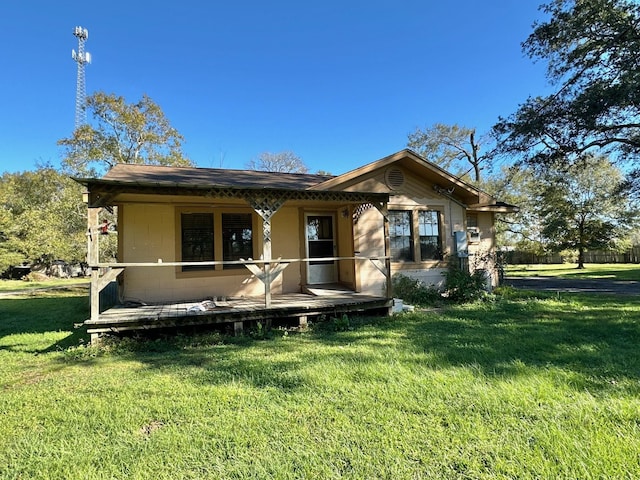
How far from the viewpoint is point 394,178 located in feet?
32.2

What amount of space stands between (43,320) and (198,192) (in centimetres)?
597

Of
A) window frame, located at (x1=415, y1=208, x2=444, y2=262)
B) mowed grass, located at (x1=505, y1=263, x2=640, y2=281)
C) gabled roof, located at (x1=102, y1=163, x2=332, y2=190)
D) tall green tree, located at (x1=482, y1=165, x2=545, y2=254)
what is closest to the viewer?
gabled roof, located at (x1=102, y1=163, x2=332, y2=190)

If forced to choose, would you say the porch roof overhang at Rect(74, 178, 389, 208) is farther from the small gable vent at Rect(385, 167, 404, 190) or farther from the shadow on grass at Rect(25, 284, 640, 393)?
the shadow on grass at Rect(25, 284, 640, 393)

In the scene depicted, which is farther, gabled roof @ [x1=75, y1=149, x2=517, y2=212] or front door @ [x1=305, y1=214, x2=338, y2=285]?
front door @ [x1=305, y1=214, x2=338, y2=285]

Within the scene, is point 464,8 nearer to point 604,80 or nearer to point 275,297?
point 604,80

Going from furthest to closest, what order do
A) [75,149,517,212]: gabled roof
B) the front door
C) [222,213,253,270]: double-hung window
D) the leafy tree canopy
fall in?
the leafy tree canopy, the front door, [222,213,253,270]: double-hung window, [75,149,517,212]: gabled roof

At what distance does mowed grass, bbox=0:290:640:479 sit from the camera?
95.7 inches

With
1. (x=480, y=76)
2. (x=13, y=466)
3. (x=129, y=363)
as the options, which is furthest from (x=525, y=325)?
(x=480, y=76)

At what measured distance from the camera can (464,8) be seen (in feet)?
39.3

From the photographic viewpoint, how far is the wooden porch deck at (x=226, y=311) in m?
5.94

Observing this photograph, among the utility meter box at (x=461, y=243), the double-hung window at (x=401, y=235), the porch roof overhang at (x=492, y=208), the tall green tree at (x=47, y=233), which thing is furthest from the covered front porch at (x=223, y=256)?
the tall green tree at (x=47, y=233)

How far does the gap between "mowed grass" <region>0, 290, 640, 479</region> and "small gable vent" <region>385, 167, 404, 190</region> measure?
493 centimetres

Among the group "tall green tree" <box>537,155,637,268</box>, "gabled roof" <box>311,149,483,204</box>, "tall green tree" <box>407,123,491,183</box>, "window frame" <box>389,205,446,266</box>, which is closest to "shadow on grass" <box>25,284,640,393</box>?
"window frame" <box>389,205,446,266</box>

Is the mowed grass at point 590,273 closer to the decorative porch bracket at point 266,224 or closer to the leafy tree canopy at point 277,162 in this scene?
the decorative porch bracket at point 266,224
